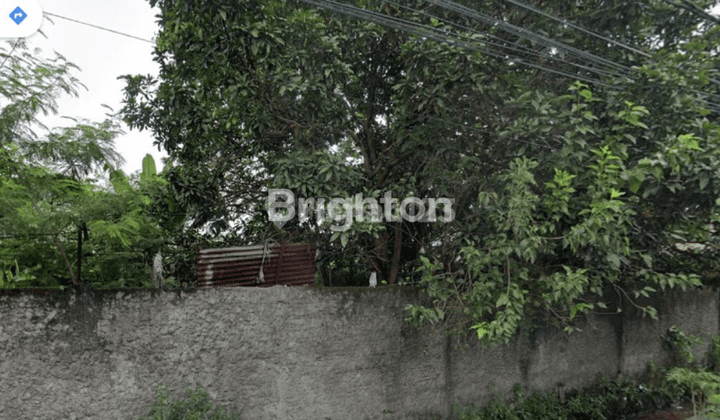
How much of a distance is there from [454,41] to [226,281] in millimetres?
3320

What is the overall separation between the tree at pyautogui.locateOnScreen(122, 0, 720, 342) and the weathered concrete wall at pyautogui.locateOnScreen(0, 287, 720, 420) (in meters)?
0.66

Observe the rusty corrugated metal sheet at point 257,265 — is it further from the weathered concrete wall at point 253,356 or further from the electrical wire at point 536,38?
the electrical wire at point 536,38

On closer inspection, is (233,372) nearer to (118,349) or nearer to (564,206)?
(118,349)

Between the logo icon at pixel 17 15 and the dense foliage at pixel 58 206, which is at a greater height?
the logo icon at pixel 17 15

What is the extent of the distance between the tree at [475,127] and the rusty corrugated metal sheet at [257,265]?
2.12 ft

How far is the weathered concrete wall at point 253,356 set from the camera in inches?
143

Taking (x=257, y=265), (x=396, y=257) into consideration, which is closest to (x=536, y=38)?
(x=396, y=257)

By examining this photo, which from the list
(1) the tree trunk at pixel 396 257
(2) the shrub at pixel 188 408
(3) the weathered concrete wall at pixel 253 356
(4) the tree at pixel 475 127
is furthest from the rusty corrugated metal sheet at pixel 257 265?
(1) the tree trunk at pixel 396 257

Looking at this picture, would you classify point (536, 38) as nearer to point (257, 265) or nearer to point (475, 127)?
point (475, 127)

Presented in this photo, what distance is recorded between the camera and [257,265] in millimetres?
5059

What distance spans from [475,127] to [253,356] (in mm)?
3459

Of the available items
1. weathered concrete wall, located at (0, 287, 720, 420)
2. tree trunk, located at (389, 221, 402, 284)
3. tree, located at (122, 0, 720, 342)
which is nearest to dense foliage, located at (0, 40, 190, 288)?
weathered concrete wall, located at (0, 287, 720, 420)

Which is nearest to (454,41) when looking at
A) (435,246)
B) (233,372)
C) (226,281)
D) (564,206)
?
(564,206)

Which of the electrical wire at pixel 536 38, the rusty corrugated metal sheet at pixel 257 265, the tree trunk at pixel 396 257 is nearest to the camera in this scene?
the rusty corrugated metal sheet at pixel 257 265
